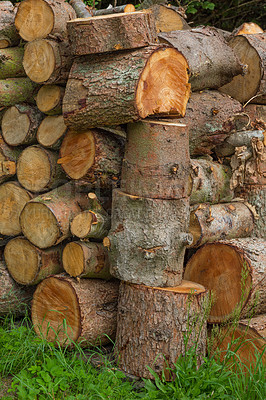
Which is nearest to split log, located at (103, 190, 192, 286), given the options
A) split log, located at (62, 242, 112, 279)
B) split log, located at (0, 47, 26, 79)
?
split log, located at (62, 242, 112, 279)

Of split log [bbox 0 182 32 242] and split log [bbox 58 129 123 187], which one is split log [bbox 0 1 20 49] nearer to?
split log [bbox 58 129 123 187]

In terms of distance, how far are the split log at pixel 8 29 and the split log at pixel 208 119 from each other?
1424 mm

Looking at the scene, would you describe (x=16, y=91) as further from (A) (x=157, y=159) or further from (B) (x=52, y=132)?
(A) (x=157, y=159)

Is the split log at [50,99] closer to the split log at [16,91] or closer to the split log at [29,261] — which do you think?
the split log at [16,91]

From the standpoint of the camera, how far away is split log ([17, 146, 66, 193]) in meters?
3.54

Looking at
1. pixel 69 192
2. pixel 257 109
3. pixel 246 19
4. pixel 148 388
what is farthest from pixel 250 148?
pixel 246 19

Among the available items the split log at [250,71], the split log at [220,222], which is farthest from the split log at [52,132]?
the split log at [250,71]

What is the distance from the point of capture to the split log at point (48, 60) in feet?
10.6

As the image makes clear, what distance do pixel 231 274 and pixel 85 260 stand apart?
972 millimetres

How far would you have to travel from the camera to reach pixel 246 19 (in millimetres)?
7633

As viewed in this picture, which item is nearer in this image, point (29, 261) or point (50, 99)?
point (50, 99)

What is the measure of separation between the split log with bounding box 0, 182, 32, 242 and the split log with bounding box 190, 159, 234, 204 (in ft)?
4.09

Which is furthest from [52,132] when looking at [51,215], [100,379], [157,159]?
[100,379]

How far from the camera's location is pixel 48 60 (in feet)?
10.7
